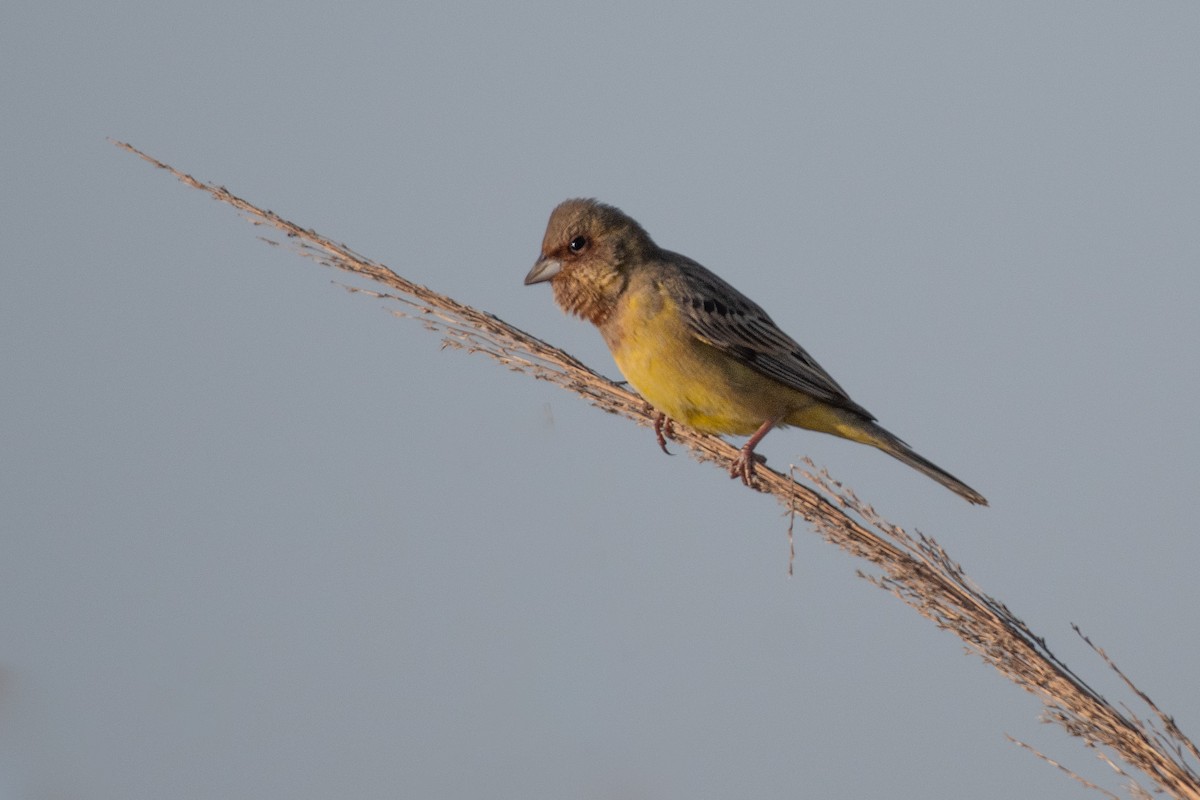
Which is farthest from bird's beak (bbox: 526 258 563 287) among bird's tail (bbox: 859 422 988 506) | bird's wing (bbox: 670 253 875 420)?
bird's tail (bbox: 859 422 988 506)

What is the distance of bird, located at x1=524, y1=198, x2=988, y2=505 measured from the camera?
5535 millimetres

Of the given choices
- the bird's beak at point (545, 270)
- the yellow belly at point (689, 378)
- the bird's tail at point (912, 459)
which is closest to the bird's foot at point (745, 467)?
the yellow belly at point (689, 378)

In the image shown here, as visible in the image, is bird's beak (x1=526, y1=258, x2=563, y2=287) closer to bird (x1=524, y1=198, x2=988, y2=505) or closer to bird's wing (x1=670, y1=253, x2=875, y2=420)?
bird (x1=524, y1=198, x2=988, y2=505)

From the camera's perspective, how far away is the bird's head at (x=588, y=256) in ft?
19.3

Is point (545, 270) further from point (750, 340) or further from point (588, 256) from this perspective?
point (750, 340)

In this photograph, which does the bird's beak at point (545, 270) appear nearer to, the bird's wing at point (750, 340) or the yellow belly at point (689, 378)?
the yellow belly at point (689, 378)

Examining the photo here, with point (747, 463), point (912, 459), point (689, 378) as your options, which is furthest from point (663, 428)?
point (912, 459)

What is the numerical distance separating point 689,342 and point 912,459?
111 centimetres

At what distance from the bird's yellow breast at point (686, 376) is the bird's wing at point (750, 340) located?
40 mm

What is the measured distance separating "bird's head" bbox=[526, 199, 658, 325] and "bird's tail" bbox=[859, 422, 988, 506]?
1284 millimetres

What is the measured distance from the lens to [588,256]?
598 centimetres

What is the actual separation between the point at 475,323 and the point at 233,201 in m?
0.89

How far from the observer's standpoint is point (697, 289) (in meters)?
5.83

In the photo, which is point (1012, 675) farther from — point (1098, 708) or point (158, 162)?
point (158, 162)
